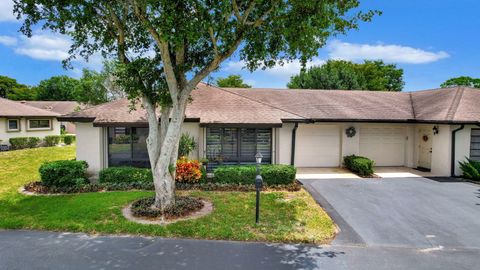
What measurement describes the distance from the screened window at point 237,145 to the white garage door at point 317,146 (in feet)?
10.5

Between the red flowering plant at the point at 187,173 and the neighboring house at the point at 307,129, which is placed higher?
the neighboring house at the point at 307,129

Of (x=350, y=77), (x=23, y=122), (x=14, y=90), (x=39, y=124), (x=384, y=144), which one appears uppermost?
(x=14, y=90)

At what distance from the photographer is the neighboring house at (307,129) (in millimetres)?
12898

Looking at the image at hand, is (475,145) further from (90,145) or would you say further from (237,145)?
(90,145)

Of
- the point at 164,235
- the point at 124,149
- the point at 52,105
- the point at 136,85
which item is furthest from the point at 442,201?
the point at 52,105

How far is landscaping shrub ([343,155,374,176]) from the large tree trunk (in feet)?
31.2

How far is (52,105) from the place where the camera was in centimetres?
4425

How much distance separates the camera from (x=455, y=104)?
48.3 ft

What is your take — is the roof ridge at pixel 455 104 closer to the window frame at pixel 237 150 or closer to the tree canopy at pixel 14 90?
the window frame at pixel 237 150

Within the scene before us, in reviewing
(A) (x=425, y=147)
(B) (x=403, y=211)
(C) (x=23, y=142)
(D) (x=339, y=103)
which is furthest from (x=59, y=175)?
(A) (x=425, y=147)

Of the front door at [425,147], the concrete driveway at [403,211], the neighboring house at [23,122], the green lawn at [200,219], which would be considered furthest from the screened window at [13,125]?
the front door at [425,147]

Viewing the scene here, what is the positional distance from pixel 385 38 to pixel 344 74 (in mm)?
12951

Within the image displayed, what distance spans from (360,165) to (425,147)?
460cm

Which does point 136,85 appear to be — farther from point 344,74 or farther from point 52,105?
point 52,105
